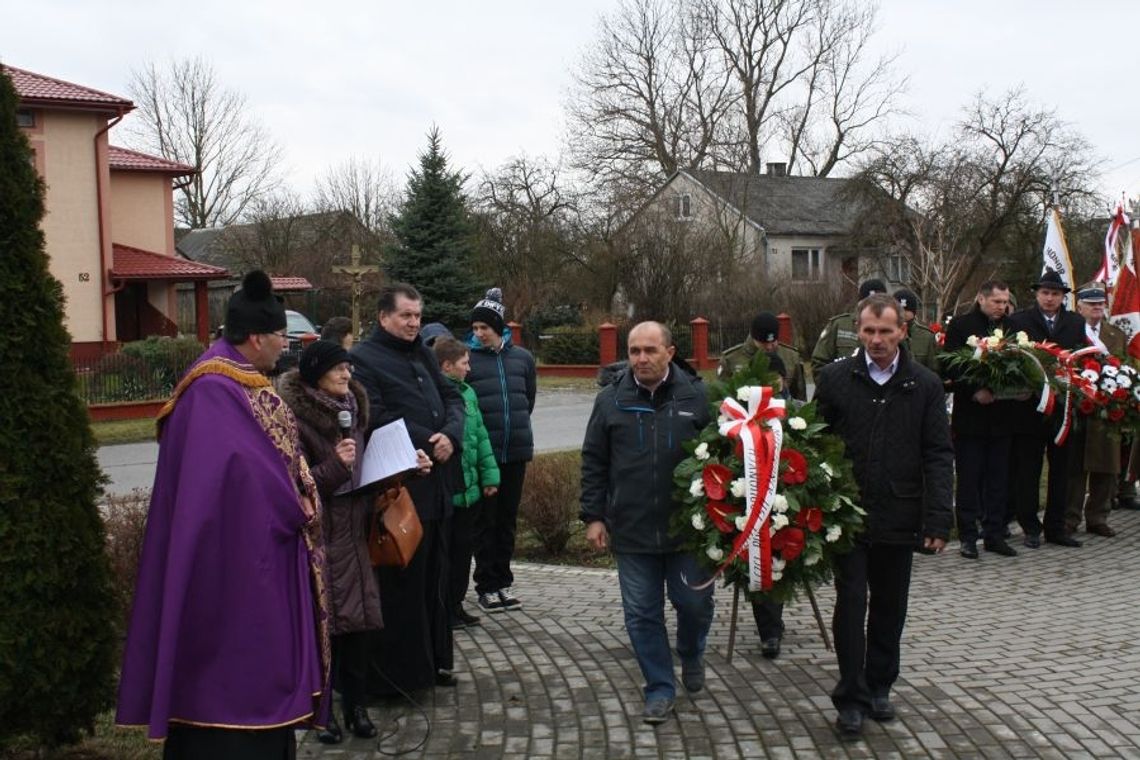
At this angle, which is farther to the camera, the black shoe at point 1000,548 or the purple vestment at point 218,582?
the black shoe at point 1000,548

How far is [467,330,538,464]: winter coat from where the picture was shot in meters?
7.52

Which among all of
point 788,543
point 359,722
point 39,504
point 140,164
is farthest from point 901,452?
point 140,164

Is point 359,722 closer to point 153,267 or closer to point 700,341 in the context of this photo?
point 700,341

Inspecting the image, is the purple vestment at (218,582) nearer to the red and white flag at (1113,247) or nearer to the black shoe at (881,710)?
the black shoe at (881,710)

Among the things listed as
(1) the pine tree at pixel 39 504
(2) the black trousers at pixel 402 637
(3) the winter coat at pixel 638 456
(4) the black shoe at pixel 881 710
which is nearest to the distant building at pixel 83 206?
(2) the black trousers at pixel 402 637

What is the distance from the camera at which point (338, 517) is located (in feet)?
→ 17.0

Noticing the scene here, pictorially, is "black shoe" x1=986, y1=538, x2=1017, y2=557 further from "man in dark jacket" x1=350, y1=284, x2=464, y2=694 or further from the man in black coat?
"man in dark jacket" x1=350, y1=284, x2=464, y2=694

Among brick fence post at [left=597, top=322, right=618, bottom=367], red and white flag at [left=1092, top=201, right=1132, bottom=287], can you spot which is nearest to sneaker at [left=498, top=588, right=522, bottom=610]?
red and white flag at [left=1092, top=201, right=1132, bottom=287]

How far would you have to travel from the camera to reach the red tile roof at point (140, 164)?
35.2m

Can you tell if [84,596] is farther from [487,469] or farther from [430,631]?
[487,469]

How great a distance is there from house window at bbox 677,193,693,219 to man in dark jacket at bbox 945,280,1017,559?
111 feet

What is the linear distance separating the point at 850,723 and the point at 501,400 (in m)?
3.26

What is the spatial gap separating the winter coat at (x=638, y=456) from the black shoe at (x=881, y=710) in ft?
4.03

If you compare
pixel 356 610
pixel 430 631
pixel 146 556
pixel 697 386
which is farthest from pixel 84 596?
pixel 697 386
